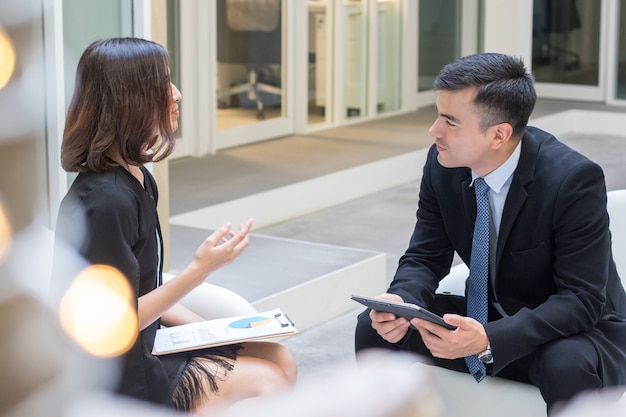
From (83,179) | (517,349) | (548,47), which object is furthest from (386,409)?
(548,47)

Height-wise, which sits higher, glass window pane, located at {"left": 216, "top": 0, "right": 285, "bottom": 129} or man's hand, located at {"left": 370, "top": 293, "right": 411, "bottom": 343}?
glass window pane, located at {"left": 216, "top": 0, "right": 285, "bottom": 129}

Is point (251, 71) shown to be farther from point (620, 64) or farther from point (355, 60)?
point (620, 64)

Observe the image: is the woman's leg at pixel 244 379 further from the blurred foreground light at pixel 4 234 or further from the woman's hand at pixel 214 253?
the blurred foreground light at pixel 4 234

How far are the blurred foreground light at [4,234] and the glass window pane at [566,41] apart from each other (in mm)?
11005

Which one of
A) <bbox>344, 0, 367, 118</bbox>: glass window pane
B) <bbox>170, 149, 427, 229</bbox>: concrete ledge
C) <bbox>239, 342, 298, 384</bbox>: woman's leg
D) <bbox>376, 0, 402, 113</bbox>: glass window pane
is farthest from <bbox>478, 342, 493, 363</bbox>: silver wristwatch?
<bbox>376, 0, 402, 113</bbox>: glass window pane

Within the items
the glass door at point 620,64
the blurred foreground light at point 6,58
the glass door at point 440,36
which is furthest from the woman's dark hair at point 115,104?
the glass door at point 620,64

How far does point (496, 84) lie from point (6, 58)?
205cm

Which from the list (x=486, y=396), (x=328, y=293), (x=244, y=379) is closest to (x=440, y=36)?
(x=328, y=293)

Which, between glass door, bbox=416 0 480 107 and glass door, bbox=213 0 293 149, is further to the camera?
glass door, bbox=416 0 480 107

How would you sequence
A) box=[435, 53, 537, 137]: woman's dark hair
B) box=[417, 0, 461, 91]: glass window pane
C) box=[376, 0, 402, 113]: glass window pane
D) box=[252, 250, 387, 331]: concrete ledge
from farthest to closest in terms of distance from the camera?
1. box=[417, 0, 461, 91]: glass window pane
2. box=[376, 0, 402, 113]: glass window pane
3. box=[252, 250, 387, 331]: concrete ledge
4. box=[435, 53, 537, 137]: woman's dark hair

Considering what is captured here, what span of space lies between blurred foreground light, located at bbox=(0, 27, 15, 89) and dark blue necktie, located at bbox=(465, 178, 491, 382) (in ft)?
6.79

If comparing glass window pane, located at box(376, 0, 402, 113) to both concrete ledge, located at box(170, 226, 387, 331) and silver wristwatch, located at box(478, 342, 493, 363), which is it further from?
silver wristwatch, located at box(478, 342, 493, 363)

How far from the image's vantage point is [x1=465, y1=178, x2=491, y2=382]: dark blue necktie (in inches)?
91.2

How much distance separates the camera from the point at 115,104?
1863mm
